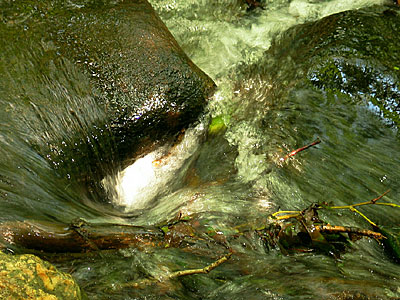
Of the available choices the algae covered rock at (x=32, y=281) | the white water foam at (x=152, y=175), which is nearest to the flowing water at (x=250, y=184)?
the white water foam at (x=152, y=175)

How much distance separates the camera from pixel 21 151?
2561mm

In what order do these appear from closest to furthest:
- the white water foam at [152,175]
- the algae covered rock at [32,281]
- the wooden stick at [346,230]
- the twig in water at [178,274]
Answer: the algae covered rock at [32,281] → the twig in water at [178,274] → the wooden stick at [346,230] → the white water foam at [152,175]

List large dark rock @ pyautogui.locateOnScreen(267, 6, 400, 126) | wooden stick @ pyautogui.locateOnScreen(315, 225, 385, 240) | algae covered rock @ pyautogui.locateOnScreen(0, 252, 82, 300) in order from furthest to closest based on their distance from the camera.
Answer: large dark rock @ pyautogui.locateOnScreen(267, 6, 400, 126) < wooden stick @ pyautogui.locateOnScreen(315, 225, 385, 240) < algae covered rock @ pyautogui.locateOnScreen(0, 252, 82, 300)

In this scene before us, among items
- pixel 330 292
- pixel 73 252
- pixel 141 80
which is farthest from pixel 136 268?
pixel 141 80

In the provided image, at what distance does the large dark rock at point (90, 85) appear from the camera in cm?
279

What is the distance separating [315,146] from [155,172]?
4.62ft

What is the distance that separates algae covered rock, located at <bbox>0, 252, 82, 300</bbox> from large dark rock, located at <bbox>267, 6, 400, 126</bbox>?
297cm

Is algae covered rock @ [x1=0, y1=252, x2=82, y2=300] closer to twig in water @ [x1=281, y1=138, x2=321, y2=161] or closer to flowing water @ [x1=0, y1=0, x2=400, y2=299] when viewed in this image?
flowing water @ [x1=0, y1=0, x2=400, y2=299]

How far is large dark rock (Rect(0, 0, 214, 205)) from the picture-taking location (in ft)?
9.14

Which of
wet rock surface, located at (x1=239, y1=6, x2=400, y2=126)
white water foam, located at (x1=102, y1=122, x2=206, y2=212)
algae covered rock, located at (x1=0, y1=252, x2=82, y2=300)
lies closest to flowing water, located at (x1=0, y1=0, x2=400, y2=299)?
white water foam, located at (x1=102, y1=122, x2=206, y2=212)

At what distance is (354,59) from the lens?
3.64 m

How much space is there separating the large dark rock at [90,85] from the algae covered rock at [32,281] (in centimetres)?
135

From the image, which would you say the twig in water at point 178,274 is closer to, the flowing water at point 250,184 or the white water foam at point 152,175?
the flowing water at point 250,184

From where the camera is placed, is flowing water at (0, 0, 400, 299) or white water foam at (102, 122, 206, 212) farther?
white water foam at (102, 122, 206, 212)
